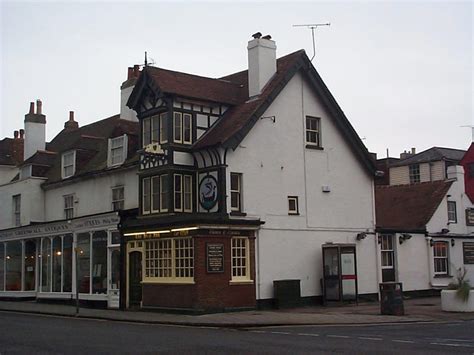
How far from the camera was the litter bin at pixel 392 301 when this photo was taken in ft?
80.4

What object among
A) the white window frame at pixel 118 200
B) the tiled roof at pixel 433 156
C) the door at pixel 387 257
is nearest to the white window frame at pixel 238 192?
the white window frame at pixel 118 200

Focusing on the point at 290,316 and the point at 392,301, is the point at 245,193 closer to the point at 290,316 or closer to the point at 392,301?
the point at 290,316

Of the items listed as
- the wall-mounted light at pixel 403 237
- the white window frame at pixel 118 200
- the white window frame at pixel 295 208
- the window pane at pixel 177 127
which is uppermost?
the window pane at pixel 177 127

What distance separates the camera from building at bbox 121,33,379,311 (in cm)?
2714

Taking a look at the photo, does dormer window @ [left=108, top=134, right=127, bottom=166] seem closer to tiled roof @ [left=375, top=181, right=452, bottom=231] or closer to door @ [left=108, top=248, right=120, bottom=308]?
door @ [left=108, top=248, right=120, bottom=308]

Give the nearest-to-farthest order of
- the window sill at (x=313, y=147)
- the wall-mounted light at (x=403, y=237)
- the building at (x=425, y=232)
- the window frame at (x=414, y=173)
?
1. the window sill at (x=313, y=147)
2. the building at (x=425, y=232)
3. the wall-mounted light at (x=403, y=237)
4. the window frame at (x=414, y=173)

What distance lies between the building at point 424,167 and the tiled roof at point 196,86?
80.2 ft

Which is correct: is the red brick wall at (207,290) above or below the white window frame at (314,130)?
below

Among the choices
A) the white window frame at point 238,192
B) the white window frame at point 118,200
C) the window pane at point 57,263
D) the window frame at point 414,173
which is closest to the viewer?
the white window frame at point 238,192

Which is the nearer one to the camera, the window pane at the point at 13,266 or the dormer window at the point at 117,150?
the dormer window at the point at 117,150

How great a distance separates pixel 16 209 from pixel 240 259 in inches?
704

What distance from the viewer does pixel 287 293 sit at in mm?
28641

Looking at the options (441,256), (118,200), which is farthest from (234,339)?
(441,256)

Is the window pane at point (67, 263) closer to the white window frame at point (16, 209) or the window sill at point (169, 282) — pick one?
the white window frame at point (16, 209)
